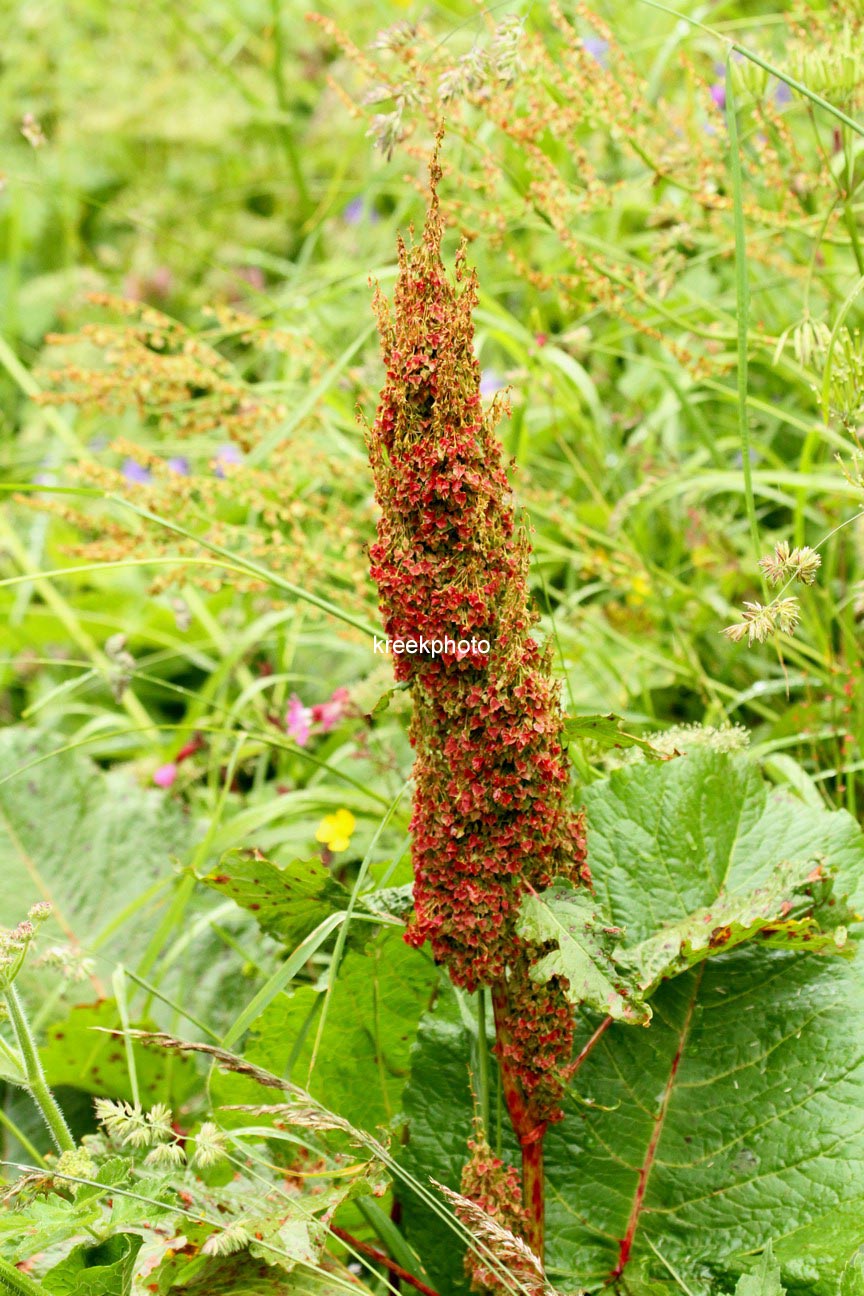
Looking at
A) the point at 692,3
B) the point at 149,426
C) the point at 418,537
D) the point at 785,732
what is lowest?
the point at 785,732

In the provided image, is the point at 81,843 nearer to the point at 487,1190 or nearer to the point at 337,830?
the point at 337,830

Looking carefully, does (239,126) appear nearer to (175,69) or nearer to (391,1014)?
(175,69)

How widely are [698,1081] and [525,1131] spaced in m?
0.22

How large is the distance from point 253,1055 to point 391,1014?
17 cm

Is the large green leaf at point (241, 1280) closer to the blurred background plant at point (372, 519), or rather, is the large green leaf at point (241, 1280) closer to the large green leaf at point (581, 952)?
the blurred background plant at point (372, 519)

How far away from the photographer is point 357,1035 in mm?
1526

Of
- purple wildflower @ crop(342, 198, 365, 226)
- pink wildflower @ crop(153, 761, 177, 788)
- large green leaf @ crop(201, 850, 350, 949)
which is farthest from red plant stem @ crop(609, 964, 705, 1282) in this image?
purple wildflower @ crop(342, 198, 365, 226)

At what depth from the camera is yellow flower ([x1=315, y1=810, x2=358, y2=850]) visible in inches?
76.9

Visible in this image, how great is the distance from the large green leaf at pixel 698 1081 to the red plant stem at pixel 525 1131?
8 centimetres

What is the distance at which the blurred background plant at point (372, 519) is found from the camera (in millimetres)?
1685

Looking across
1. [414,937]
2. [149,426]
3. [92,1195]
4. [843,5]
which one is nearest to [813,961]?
[414,937]

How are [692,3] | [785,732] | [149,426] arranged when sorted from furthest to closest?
[149,426] → [692,3] → [785,732]

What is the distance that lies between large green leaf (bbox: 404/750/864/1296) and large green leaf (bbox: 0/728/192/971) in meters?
0.85

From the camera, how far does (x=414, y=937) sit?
48.4 inches
